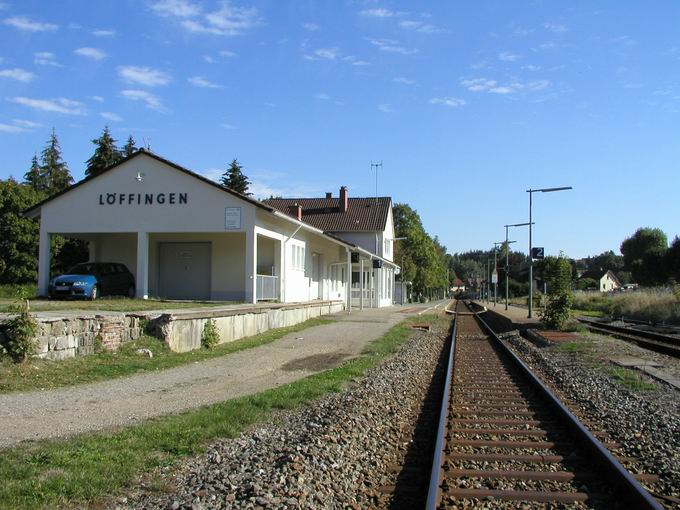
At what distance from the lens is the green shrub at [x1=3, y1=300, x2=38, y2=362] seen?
970 centimetres

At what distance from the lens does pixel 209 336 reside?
49.2 ft

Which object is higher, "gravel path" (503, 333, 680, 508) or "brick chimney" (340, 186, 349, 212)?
"brick chimney" (340, 186, 349, 212)

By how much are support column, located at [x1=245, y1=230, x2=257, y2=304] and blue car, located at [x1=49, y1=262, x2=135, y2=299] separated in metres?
4.76

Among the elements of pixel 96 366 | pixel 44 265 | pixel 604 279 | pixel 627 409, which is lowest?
pixel 627 409

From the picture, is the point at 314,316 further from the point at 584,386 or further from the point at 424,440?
the point at 424,440

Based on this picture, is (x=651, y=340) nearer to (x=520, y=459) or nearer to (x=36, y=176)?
(x=520, y=459)

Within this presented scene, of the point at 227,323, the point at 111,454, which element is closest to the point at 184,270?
the point at 227,323

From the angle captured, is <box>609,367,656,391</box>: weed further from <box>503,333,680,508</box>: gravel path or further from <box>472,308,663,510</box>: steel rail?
<box>472,308,663,510</box>: steel rail

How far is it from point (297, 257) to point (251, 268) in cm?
689

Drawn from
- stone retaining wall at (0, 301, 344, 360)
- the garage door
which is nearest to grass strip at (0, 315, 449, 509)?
stone retaining wall at (0, 301, 344, 360)

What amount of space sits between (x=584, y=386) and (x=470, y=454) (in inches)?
222

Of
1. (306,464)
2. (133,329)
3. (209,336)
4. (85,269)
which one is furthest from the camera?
(85,269)

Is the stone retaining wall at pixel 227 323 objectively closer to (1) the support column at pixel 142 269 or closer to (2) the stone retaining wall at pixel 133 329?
(2) the stone retaining wall at pixel 133 329

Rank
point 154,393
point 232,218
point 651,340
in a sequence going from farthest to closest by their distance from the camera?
point 232,218 < point 651,340 < point 154,393
